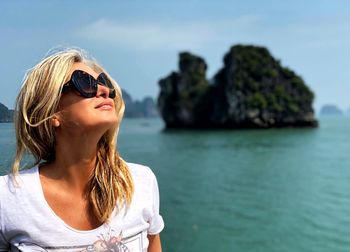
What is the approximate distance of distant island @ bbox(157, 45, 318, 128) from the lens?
72375mm

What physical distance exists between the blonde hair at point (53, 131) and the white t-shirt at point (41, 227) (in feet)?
0.15

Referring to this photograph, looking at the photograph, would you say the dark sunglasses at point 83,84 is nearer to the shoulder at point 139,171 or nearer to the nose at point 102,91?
the nose at point 102,91

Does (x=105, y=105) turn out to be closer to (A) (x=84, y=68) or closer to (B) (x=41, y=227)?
(A) (x=84, y=68)

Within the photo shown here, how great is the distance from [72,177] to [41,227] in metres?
0.19

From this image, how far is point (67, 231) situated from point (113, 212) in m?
0.16

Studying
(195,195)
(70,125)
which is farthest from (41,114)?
(195,195)

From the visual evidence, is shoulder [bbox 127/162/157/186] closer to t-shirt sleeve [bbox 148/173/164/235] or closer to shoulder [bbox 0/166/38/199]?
t-shirt sleeve [bbox 148/173/164/235]

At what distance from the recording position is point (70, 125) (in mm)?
1446

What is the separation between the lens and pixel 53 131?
4.86 feet

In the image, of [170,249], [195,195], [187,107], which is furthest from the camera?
[187,107]

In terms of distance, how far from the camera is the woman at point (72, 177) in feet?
4.43

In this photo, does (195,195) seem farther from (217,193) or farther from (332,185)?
(332,185)

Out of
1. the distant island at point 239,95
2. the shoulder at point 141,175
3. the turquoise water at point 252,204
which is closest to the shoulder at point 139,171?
the shoulder at point 141,175

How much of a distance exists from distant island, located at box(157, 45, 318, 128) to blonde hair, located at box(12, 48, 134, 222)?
70061mm
